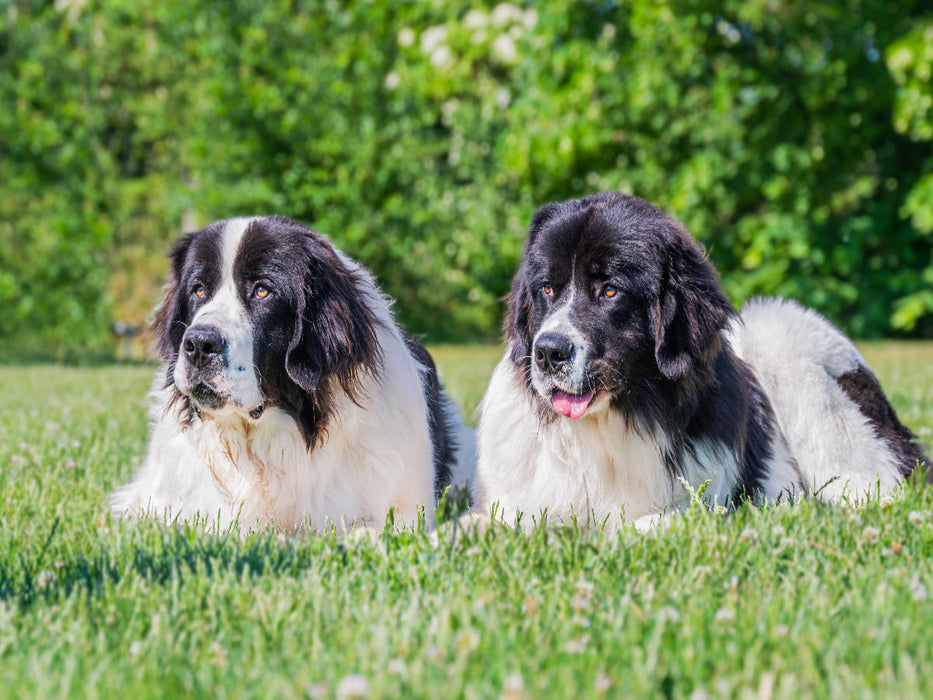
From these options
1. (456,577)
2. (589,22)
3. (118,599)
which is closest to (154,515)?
(118,599)

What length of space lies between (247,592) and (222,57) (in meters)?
13.6

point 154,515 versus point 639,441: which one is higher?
point 639,441

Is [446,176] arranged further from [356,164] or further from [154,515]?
[154,515]

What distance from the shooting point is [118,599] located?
93.4 inches

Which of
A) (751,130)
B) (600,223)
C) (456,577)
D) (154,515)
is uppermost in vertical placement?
(751,130)

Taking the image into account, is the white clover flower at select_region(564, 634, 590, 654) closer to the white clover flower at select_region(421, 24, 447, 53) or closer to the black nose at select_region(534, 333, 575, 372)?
the black nose at select_region(534, 333, 575, 372)

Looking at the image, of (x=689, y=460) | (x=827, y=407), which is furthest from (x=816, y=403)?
(x=689, y=460)

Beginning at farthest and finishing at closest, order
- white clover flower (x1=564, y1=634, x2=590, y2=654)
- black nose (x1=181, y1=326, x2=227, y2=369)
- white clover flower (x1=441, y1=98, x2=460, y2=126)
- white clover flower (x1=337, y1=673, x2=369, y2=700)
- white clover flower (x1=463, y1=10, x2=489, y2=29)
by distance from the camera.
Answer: white clover flower (x1=441, y1=98, x2=460, y2=126), white clover flower (x1=463, y1=10, x2=489, y2=29), black nose (x1=181, y1=326, x2=227, y2=369), white clover flower (x1=564, y1=634, x2=590, y2=654), white clover flower (x1=337, y1=673, x2=369, y2=700)

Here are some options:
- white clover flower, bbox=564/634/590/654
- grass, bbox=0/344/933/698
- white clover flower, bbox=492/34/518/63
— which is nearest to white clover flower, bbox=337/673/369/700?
grass, bbox=0/344/933/698

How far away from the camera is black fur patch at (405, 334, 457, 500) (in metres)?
4.27

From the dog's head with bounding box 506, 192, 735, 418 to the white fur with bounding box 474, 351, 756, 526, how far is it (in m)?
0.14

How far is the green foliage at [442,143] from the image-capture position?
1246 centimetres

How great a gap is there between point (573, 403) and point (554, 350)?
240mm

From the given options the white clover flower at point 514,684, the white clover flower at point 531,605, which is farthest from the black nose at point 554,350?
the white clover flower at point 514,684
